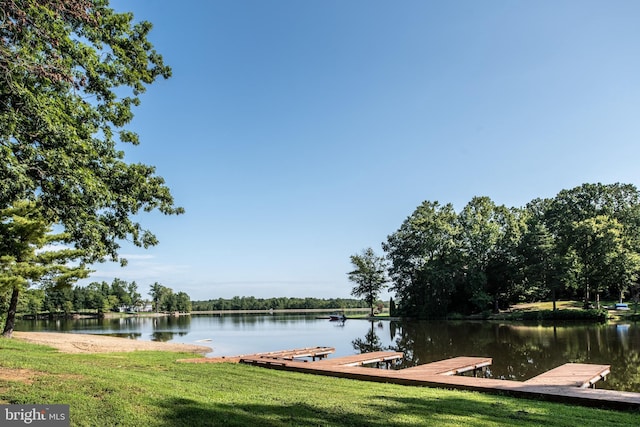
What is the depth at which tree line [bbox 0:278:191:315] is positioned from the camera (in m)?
107

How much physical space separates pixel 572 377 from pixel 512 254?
47.7m

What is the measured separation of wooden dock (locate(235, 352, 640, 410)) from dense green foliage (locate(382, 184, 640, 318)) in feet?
128

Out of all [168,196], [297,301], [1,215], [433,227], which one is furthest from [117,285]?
[168,196]

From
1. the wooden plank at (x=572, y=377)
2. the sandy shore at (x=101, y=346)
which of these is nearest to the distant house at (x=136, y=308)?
the sandy shore at (x=101, y=346)

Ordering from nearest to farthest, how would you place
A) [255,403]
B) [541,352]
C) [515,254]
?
[255,403] < [541,352] < [515,254]

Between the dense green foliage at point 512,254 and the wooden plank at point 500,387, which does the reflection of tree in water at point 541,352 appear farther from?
the dense green foliage at point 512,254

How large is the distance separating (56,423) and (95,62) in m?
6.86

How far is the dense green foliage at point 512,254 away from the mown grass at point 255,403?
45.1 meters

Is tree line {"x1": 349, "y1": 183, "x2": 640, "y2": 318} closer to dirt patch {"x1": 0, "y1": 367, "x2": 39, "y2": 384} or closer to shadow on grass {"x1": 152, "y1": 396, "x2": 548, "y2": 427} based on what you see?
shadow on grass {"x1": 152, "y1": 396, "x2": 548, "y2": 427}

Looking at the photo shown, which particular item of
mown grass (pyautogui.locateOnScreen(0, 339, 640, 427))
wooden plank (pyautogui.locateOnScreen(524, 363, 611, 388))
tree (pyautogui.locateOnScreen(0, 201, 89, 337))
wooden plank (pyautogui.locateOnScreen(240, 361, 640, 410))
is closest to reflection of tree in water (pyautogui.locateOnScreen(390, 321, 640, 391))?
wooden plank (pyautogui.locateOnScreen(524, 363, 611, 388))

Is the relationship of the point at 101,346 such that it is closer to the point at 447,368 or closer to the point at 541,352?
the point at 447,368

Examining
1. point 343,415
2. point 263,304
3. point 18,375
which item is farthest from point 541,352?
point 263,304

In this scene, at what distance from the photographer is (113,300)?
119625mm

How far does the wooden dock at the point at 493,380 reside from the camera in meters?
8.98
